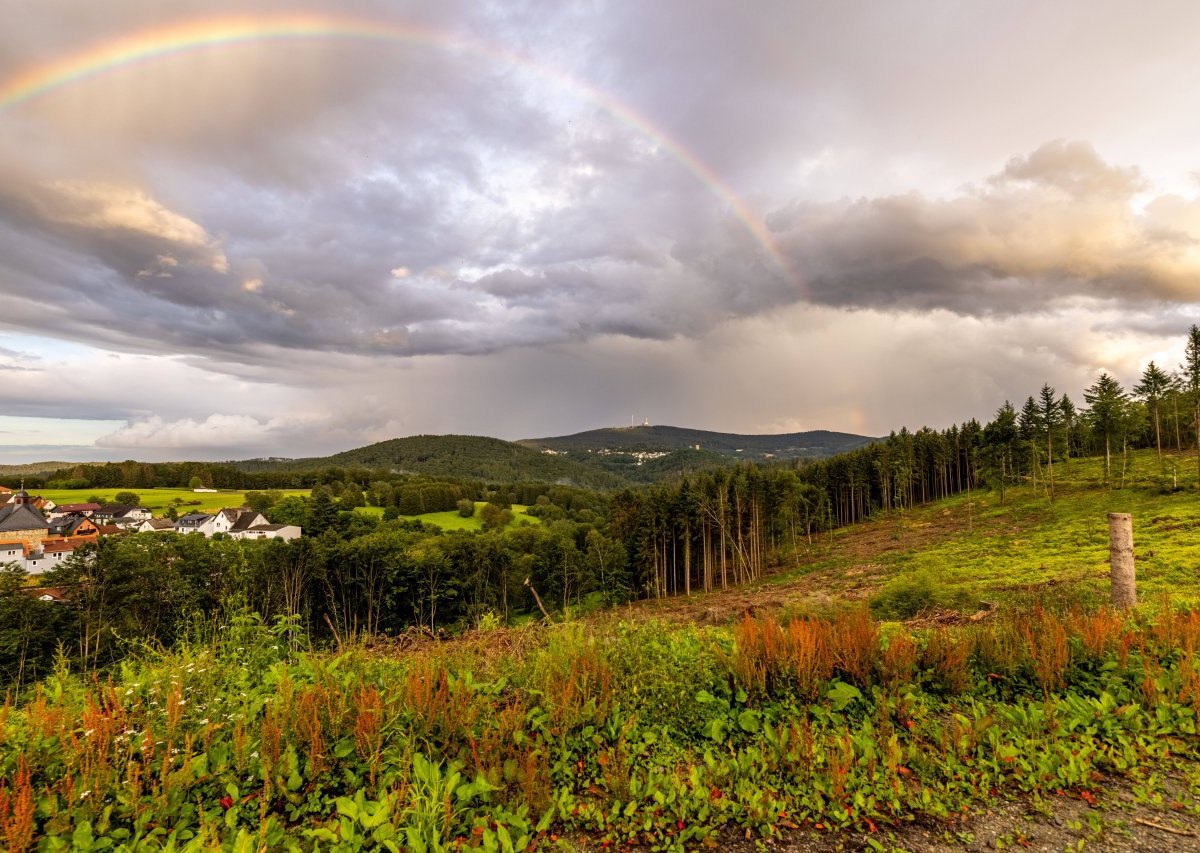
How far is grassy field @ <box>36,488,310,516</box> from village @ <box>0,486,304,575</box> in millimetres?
4944

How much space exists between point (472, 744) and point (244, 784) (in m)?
1.63

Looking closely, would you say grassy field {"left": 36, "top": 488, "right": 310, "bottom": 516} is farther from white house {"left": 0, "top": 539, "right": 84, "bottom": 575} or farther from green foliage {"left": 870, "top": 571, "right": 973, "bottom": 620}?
green foliage {"left": 870, "top": 571, "right": 973, "bottom": 620}

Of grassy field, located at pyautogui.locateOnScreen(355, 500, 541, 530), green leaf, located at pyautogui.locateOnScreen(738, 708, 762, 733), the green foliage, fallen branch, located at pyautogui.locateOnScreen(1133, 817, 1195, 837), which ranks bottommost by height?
grassy field, located at pyautogui.locateOnScreen(355, 500, 541, 530)

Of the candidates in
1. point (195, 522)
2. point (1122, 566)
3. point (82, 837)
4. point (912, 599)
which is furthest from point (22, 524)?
point (1122, 566)

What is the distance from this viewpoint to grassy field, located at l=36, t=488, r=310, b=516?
314 feet

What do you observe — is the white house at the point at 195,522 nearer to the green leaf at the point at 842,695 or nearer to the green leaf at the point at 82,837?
the green leaf at the point at 82,837

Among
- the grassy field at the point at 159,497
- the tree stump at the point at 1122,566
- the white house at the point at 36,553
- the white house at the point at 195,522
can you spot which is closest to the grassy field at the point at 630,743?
the tree stump at the point at 1122,566

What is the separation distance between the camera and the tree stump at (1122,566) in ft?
29.2

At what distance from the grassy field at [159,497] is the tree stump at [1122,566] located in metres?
118

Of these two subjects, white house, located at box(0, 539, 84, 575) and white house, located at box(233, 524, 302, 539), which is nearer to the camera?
white house, located at box(0, 539, 84, 575)

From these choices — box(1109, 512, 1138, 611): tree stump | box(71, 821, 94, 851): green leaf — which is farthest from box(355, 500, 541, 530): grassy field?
box(71, 821, 94, 851): green leaf

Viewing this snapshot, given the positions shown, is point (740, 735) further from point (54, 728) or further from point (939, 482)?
point (939, 482)

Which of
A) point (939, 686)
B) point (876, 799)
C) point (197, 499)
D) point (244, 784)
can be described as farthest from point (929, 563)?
point (197, 499)

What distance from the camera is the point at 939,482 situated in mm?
80562
